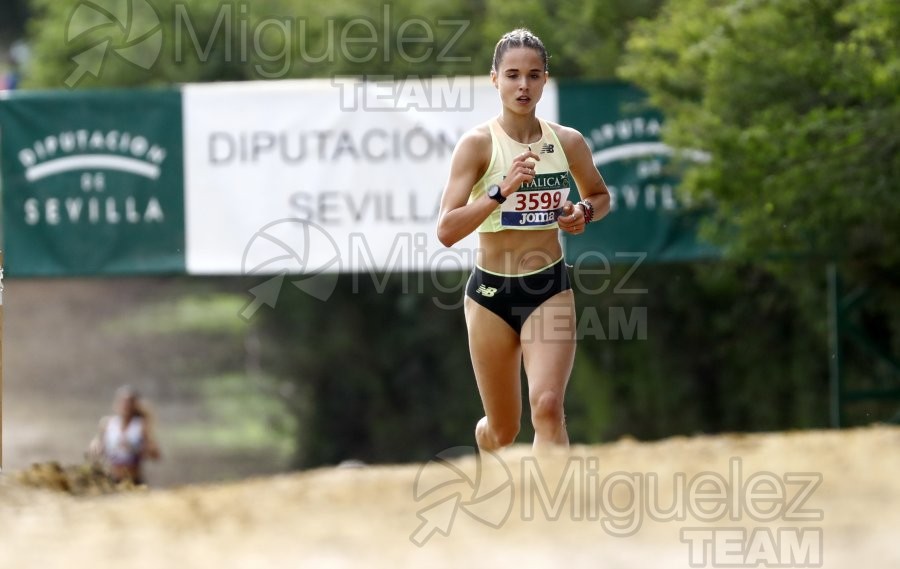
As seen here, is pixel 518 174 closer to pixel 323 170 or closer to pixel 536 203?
pixel 536 203

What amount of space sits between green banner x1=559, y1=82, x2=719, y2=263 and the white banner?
43cm

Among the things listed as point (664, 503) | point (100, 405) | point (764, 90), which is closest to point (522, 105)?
point (664, 503)

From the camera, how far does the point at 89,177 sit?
15.7 metres

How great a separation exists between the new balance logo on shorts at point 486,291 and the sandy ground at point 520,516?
0.88 metres

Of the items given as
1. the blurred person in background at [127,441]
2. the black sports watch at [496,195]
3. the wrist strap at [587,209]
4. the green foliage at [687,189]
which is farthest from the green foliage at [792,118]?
the blurred person in background at [127,441]

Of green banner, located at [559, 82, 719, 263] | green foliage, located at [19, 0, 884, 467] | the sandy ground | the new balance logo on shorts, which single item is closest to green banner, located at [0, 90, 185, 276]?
green banner, located at [559, 82, 719, 263]

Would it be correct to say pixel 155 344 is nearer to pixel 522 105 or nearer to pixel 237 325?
pixel 237 325

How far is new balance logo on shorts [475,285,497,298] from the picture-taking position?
7055 mm

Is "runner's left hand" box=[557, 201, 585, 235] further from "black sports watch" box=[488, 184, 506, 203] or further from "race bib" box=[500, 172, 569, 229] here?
"black sports watch" box=[488, 184, 506, 203]

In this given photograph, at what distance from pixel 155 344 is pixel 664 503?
44.4 metres

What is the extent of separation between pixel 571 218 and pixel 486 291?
0.59m

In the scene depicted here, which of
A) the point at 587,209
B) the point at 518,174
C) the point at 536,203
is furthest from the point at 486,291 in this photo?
the point at 518,174

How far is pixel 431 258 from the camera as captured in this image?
15.2 meters

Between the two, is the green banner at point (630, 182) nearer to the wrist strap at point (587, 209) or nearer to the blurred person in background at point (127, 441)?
the blurred person in background at point (127, 441)
